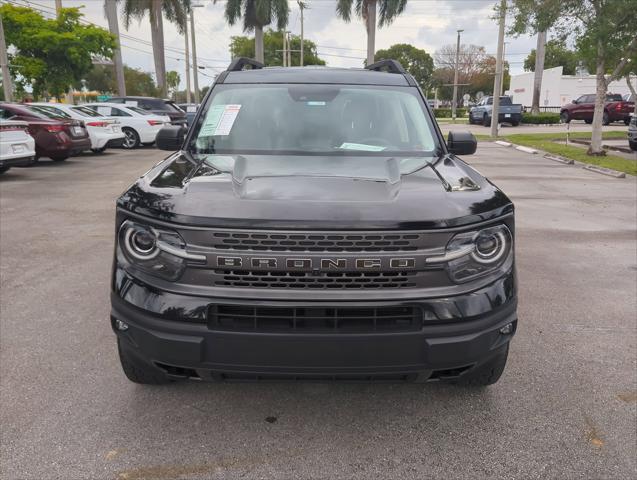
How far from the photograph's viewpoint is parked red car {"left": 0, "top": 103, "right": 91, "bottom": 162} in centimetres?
1321

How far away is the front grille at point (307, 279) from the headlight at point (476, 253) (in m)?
0.23

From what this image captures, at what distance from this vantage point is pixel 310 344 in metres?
2.30

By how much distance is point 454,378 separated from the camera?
254 centimetres

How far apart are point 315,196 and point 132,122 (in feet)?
59.0

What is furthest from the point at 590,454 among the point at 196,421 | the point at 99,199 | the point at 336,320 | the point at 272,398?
the point at 99,199

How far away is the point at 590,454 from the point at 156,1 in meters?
35.4

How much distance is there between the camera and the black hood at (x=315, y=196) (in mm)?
2342

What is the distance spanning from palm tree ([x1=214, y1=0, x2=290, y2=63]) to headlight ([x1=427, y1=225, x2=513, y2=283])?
33690 mm

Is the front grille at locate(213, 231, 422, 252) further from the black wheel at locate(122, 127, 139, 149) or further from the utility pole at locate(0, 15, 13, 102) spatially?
the utility pole at locate(0, 15, 13, 102)

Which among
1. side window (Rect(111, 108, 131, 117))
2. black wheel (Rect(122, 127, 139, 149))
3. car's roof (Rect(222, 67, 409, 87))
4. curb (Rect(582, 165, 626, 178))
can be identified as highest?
car's roof (Rect(222, 67, 409, 87))

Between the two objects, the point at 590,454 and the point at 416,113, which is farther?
the point at 416,113

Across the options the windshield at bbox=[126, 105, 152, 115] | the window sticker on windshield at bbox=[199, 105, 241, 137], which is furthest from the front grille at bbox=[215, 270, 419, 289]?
the windshield at bbox=[126, 105, 152, 115]

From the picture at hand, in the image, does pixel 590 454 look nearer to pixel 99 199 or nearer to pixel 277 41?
pixel 99 199

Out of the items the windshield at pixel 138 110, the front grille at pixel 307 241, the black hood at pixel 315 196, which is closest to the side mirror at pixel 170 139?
the black hood at pixel 315 196
